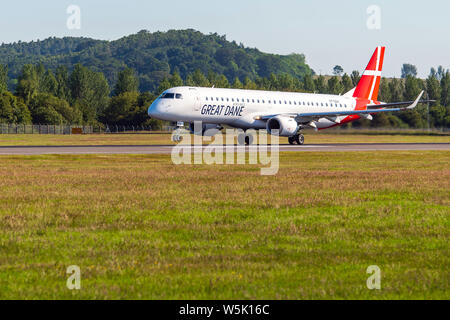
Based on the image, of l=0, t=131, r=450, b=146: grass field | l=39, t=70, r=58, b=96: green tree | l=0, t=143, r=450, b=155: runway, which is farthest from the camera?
l=39, t=70, r=58, b=96: green tree

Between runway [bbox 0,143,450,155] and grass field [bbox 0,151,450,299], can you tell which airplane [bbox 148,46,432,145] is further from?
grass field [bbox 0,151,450,299]

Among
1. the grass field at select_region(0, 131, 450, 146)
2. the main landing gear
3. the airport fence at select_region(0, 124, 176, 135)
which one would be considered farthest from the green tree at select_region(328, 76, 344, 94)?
the main landing gear

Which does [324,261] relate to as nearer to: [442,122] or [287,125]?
[287,125]

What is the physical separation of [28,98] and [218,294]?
147460 millimetres

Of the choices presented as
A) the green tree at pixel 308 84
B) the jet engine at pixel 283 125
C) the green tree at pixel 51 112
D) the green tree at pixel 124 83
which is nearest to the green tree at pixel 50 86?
the green tree at pixel 124 83

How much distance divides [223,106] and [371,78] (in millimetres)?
22889

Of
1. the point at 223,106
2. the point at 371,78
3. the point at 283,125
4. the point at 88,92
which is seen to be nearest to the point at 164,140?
the point at 223,106

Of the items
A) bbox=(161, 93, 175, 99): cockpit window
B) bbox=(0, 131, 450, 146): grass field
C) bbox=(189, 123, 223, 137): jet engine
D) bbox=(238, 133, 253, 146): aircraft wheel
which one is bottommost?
bbox=(0, 131, 450, 146): grass field

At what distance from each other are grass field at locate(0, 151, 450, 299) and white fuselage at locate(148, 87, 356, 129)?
2530 cm

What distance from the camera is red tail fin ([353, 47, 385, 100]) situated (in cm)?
6675

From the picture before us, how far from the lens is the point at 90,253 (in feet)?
35.7

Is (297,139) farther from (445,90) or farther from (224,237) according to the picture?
(445,90)

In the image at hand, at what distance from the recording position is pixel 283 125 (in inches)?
2007

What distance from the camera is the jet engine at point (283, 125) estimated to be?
168ft
